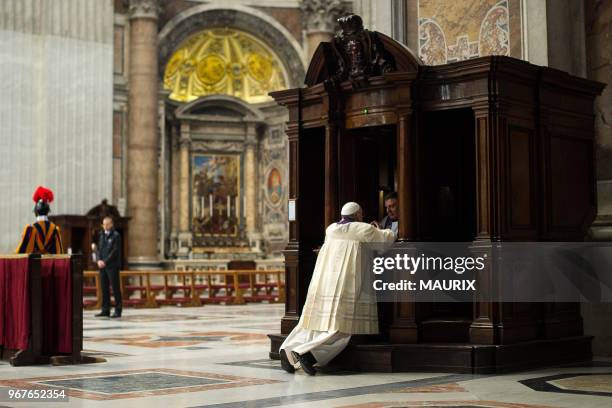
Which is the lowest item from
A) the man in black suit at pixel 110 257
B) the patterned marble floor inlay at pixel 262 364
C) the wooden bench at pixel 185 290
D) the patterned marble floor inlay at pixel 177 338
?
the patterned marble floor inlay at pixel 262 364

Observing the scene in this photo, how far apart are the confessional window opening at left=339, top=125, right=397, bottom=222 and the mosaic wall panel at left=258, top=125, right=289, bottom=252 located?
1796 centimetres

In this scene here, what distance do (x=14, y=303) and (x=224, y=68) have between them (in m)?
20.4

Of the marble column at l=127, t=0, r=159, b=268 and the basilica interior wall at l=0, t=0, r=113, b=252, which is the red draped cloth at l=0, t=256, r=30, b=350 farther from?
the marble column at l=127, t=0, r=159, b=268

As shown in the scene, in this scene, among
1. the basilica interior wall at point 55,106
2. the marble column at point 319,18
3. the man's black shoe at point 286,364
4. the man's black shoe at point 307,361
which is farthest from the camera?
the marble column at point 319,18

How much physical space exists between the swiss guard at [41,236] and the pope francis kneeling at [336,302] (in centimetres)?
261

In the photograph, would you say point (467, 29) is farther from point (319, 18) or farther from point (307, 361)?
point (319, 18)

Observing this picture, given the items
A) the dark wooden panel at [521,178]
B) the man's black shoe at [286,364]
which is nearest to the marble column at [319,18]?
the dark wooden panel at [521,178]

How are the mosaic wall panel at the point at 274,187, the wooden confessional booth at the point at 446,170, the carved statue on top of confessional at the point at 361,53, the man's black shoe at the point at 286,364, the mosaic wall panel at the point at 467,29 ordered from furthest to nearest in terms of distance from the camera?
1. the mosaic wall panel at the point at 274,187
2. the mosaic wall panel at the point at 467,29
3. the carved statue on top of confessional at the point at 361,53
4. the wooden confessional booth at the point at 446,170
5. the man's black shoe at the point at 286,364

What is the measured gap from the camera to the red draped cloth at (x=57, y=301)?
8430mm

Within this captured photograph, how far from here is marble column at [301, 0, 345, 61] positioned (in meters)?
26.5

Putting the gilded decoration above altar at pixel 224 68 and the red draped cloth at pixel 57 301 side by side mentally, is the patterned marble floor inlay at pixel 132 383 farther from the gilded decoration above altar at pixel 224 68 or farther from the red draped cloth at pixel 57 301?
the gilded decoration above altar at pixel 224 68

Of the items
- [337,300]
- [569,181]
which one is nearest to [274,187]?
[569,181]

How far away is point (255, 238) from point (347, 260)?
66.7ft

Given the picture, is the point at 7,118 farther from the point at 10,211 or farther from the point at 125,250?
the point at 125,250
